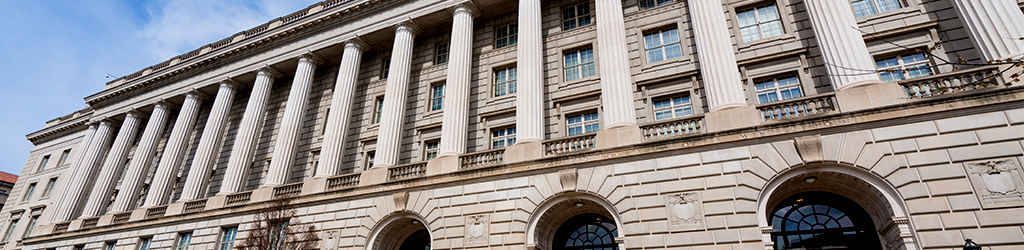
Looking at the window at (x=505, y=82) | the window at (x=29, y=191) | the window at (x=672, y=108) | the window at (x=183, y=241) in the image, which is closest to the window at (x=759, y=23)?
the window at (x=672, y=108)

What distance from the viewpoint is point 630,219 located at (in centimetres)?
1574

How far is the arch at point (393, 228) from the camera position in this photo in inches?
770

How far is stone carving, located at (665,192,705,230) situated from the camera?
1486cm

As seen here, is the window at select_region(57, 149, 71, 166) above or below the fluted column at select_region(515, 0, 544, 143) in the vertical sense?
above

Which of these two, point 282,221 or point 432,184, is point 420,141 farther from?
point 282,221

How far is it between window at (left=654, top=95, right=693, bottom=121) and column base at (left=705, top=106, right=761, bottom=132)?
9.75 feet

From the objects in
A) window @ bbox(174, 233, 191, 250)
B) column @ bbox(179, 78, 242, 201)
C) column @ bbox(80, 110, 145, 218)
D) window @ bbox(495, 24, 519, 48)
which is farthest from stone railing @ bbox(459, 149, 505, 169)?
column @ bbox(80, 110, 145, 218)

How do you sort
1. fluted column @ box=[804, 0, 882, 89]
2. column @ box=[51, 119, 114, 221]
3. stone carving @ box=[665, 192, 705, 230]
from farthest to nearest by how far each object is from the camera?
1. column @ box=[51, 119, 114, 221]
2. fluted column @ box=[804, 0, 882, 89]
3. stone carving @ box=[665, 192, 705, 230]

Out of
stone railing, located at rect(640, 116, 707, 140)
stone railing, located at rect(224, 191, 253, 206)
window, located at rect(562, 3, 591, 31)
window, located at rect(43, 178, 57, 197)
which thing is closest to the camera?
stone railing, located at rect(640, 116, 707, 140)

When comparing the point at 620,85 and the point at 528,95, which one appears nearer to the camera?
the point at 620,85

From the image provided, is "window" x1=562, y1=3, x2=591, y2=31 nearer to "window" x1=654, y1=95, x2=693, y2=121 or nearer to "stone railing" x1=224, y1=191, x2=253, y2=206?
"window" x1=654, y1=95, x2=693, y2=121

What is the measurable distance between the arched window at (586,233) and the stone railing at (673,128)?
11.5 ft

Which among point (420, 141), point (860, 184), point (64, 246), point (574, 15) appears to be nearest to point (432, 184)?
point (420, 141)

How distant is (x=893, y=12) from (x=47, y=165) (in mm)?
59137
